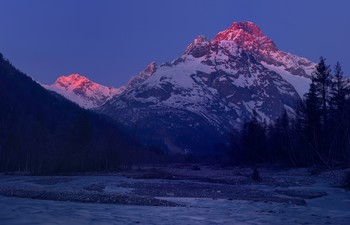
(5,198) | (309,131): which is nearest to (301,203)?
(5,198)

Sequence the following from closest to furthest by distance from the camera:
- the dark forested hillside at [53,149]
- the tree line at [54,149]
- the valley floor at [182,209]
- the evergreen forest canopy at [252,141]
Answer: the valley floor at [182,209], the evergreen forest canopy at [252,141], the tree line at [54,149], the dark forested hillside at [53,149]

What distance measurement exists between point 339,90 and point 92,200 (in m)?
49.5

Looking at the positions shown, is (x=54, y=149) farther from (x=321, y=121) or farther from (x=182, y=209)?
(x=182, y=209)

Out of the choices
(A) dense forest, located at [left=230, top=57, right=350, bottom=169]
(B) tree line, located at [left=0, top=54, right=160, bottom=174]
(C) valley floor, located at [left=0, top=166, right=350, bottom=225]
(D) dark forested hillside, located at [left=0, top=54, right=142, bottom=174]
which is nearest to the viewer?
(C) valley floor, located at [left=0, top=166, right=350, bottom=225]

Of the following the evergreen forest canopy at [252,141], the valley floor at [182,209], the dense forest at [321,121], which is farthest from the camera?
the evergreen forest canopy at [252,141]

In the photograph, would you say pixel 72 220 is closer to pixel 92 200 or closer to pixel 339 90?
pixel 92 200

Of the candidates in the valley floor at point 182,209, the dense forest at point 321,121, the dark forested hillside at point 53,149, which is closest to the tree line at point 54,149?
the dark forested hillside at point 53,149

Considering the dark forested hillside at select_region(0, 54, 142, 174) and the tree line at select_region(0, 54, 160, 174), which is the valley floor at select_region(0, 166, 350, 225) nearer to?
the tree line at select_region(0, 54, 160, 174)

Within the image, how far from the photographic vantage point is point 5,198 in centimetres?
3006

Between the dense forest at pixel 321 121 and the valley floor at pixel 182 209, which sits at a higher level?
the dense forest at pixel 321 121

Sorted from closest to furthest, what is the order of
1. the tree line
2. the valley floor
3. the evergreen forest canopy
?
the valley floor → the evergreen forest canopy → the tree line

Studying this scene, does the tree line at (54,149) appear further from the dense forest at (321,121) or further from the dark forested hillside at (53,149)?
the dense forest at (321,121)

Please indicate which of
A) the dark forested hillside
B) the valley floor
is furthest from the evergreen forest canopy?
the valley floor

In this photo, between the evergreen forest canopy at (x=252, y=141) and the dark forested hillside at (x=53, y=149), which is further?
the dark forested hillside at (x=53, y=149)
